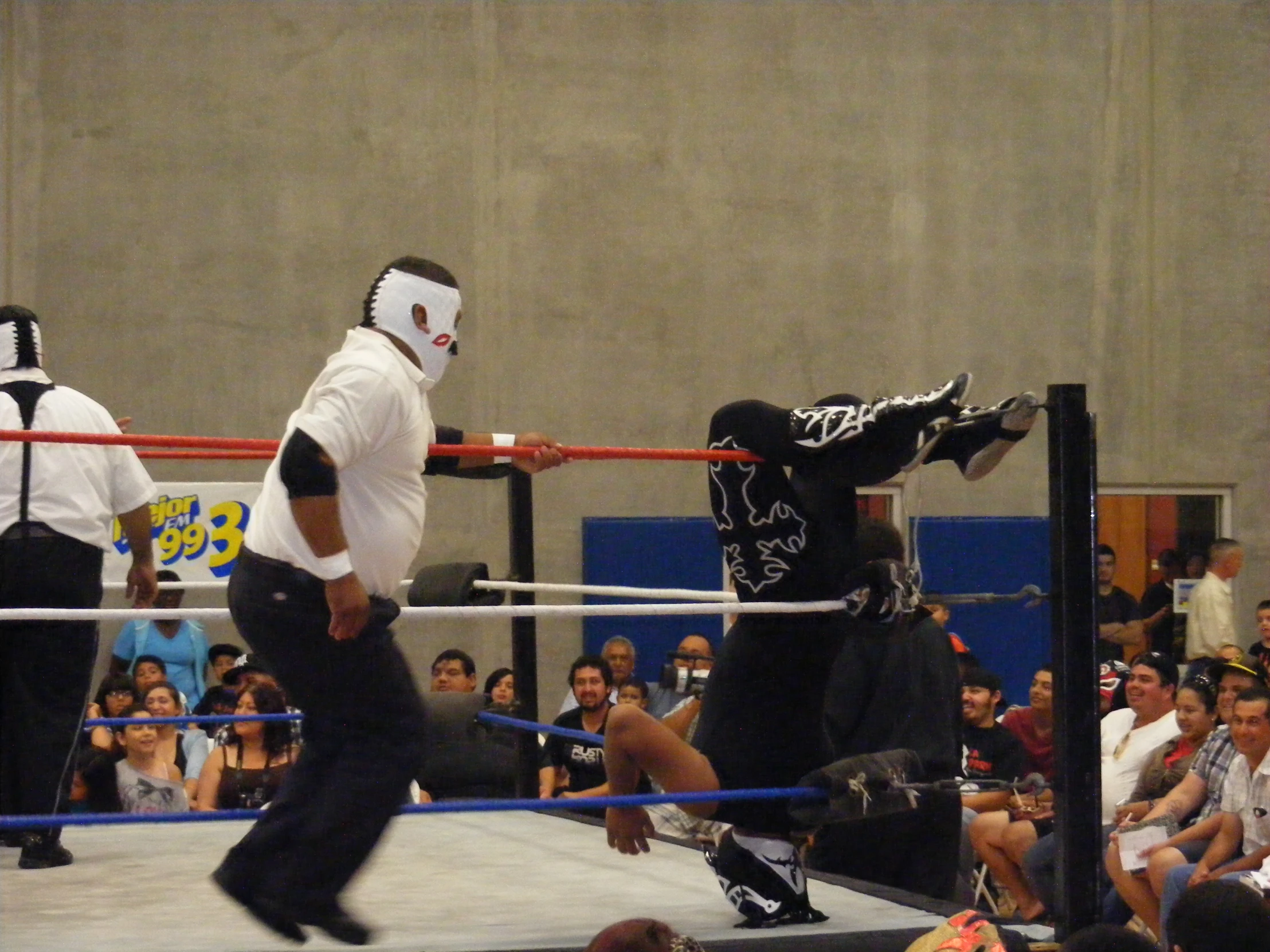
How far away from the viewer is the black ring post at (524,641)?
12.6 feet

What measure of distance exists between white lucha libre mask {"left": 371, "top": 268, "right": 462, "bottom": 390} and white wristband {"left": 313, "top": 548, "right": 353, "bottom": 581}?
0.33 m

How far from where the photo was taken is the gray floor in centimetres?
255

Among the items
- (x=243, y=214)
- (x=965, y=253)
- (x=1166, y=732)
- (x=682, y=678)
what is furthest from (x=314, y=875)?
(x=965, y=253)

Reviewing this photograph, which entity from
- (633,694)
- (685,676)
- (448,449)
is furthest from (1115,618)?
(448,449)

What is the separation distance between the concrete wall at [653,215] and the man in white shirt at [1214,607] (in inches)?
25.8

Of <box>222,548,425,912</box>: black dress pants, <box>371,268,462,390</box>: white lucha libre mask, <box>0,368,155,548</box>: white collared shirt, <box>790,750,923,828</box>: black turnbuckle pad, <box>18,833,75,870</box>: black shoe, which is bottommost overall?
<box>18,833,75,870</box>: black shoe

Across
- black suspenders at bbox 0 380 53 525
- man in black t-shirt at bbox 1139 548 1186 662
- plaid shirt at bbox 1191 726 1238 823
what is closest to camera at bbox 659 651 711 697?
plaid shirt at bbox 1191 726 1238 823

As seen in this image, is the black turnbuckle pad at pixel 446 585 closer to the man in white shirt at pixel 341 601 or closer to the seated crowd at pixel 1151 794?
the man in white shirt at pixel 341 601

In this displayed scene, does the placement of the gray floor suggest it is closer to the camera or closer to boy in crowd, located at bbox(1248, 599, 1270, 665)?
Answer: the camera

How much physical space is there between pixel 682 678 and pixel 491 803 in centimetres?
439

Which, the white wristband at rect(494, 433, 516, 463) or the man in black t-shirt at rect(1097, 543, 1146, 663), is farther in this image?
the man in black t-shirt at rect(1097, 543, 1146, 663)

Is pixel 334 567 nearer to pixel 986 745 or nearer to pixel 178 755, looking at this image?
pixel 986 745

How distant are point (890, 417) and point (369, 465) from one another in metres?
0.85

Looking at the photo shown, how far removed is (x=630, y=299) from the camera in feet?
28.4
